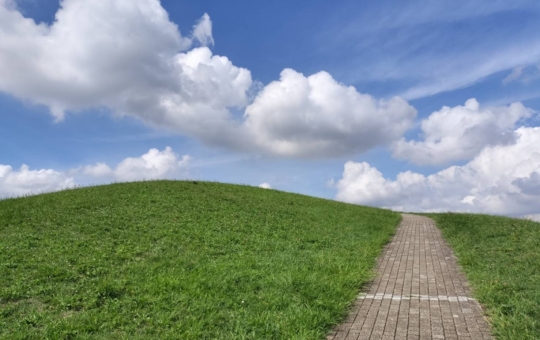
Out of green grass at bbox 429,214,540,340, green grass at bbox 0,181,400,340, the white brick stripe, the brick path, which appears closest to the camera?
the brick path

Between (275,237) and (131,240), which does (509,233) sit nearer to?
(275,237)

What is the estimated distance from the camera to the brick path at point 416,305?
6641 mm

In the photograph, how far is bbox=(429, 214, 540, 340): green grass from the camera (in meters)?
6.91

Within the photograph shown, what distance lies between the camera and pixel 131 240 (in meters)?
12.2

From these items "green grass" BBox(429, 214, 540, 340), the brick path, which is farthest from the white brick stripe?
"green grass" BBox(429, 214, 540, 340)

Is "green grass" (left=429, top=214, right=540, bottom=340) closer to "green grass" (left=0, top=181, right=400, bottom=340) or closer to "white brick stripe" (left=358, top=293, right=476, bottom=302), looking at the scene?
"white brick stripe" (left=358, top=293, right=476, bottom=302)

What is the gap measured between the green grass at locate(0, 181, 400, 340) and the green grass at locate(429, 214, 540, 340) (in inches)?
100

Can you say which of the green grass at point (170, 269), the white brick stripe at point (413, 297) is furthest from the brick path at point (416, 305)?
the green grass at point (170, 269)

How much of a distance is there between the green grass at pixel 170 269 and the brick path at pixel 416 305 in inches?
16.4

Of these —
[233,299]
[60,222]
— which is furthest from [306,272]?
[60,222]

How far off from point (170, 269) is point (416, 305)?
212 inches

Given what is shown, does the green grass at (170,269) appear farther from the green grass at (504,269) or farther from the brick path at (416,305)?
the green grass at (504,269)

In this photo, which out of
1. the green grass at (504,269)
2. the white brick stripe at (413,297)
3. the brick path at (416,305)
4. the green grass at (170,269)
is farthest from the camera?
the white brick stripe at (413,297)

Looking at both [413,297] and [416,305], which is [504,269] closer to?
[413,297]
